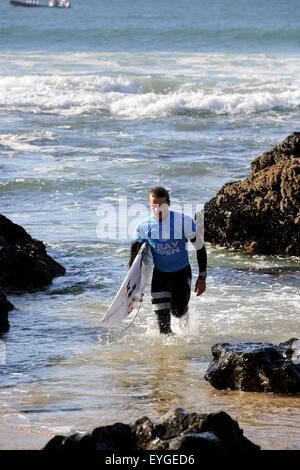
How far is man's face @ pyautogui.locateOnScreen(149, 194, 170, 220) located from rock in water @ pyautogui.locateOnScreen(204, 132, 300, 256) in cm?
379

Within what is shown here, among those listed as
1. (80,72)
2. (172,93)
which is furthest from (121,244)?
(80,72)

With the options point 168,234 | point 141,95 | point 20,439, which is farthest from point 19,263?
point 141,95

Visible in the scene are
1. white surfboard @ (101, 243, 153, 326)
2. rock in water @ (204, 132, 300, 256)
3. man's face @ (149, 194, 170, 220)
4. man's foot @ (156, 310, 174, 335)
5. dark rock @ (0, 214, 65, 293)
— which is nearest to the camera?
man's face @ (149, 194, 170, 220)

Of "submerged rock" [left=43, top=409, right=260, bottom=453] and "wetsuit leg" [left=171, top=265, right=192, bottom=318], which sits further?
"wetsuit leg" [left=171, top=265, right=192, bottom=318]

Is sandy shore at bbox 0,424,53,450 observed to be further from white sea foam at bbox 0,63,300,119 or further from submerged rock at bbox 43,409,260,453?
white sea foam at bbox 0,63,300,119

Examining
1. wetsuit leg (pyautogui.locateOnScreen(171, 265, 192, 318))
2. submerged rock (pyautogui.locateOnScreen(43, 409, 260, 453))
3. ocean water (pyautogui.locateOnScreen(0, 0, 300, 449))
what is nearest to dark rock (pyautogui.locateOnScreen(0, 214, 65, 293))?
ocean water (pyautogui.locateOnScreen(0, 0, 300, 449))

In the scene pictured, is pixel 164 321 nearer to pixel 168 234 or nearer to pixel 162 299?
pixel 162 299

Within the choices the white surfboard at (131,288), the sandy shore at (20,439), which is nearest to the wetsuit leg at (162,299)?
the white surfboard at (131,288)

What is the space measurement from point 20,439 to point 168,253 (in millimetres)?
2911

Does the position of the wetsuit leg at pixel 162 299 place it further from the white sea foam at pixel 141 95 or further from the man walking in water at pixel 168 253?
the white sea foam at pixel 141 95

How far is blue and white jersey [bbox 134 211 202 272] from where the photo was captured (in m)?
7.11

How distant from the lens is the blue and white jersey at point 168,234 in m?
7.11

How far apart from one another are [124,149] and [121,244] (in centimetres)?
814

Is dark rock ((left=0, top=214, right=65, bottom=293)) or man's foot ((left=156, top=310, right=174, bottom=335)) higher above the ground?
dark rock ((left=0, top=214, right=65, bottom=293))
